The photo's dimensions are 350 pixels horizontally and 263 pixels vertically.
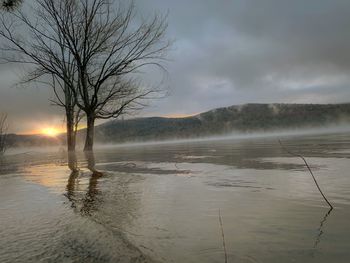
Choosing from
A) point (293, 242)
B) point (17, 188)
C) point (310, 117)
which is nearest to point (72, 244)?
point (293, 242)

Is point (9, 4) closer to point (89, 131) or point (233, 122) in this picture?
point (89, 131)

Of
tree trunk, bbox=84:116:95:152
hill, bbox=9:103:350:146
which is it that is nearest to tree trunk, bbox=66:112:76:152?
tree trunk, bbox=84:116:95:152

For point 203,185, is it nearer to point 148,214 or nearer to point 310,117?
point 148,214

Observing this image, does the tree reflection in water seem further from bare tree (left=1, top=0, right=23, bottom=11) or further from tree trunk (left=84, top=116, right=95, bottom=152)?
tree trunk (left=84, top=116, right=95, bottom=152)

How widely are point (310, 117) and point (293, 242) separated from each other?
2696 inches

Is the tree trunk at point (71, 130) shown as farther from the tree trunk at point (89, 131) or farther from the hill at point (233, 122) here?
the hill at point (233, 122)

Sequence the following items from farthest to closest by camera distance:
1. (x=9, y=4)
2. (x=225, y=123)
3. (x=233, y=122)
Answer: (x=225, y=123)
(x=233, y=122)
(x=9, y=4)

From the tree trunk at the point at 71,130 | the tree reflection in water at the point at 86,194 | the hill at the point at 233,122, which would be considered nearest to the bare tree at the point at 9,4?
the tree reflection in water at the point at 86,194

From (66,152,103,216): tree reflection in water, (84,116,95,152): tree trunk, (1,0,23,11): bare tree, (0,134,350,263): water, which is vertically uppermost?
(1,0,23,11): bare tree

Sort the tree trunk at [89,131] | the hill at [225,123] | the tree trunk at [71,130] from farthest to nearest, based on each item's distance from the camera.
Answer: the hill at [225,123], the tree trunk at [71,130], the tree trunk at [89,131]

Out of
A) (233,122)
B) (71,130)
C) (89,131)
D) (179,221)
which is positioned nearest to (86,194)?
(179,221)

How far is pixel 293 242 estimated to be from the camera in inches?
142

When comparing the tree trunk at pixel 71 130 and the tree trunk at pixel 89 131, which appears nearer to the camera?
the tree trunk at pixel 89 131

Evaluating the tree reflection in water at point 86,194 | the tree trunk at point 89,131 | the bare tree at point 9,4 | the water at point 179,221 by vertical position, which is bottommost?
the water at point 179,221
